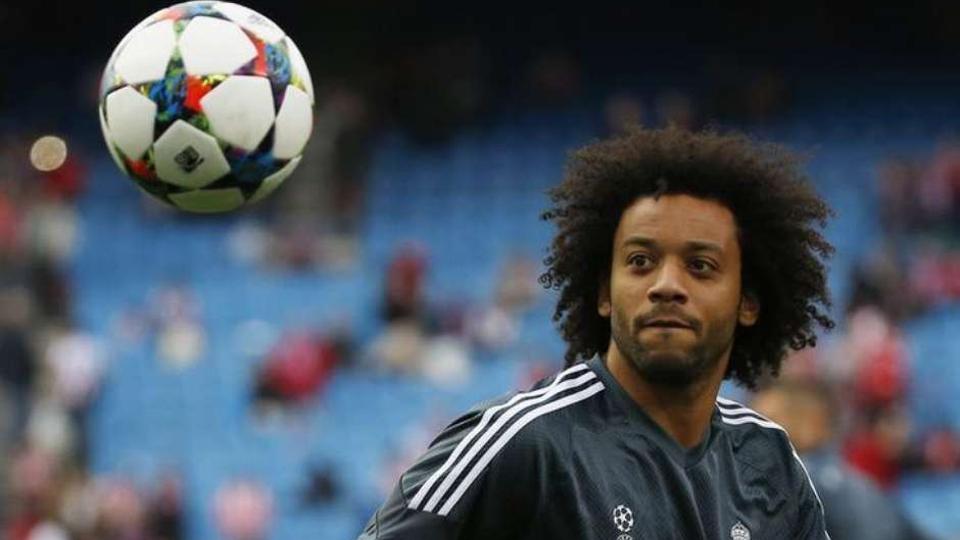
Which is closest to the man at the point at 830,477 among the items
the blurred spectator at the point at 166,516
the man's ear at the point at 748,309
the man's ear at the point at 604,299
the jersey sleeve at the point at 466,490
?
the man's ear at the point at 748,309

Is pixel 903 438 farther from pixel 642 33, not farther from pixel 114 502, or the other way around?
pixel 642 33

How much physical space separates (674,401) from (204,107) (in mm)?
1427

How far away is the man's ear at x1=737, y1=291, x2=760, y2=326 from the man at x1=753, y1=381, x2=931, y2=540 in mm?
2129

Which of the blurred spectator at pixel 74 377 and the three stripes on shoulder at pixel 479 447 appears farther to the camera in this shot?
the blurred spectator at pixel 74 377

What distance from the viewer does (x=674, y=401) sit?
14.5 ft

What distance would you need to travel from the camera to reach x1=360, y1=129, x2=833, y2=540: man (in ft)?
13.6

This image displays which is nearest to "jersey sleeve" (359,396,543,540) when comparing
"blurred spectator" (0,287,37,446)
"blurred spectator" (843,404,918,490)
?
"blurred spectator" (843,404,918,490)

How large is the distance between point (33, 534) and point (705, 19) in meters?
8.65

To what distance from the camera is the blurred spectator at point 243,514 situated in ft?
45.3

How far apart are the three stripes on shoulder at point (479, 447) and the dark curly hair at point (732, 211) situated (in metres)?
0.44

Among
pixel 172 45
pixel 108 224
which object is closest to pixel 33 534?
pixel 108 224

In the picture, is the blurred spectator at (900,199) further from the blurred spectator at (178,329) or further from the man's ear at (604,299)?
the man's ear at (604,299)

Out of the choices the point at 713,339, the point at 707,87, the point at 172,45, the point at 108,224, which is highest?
the point at 707,87

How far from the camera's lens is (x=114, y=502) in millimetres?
13695
